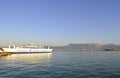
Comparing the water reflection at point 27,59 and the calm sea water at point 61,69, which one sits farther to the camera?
the water reflection at point 27,59

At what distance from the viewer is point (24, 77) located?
1533 inches

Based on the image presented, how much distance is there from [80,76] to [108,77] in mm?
5833

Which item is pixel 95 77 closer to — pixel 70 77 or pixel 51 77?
pixel 70 77

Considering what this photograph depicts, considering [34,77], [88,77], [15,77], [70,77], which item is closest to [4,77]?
[15,77]

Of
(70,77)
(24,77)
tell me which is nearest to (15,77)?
(24,77)

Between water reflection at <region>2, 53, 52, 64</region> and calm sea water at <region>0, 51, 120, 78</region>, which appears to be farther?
water reflection at <region>2, 53, 52, 64</region>

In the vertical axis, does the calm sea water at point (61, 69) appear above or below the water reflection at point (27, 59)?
above

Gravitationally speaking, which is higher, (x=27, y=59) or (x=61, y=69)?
(x=61, y=69)

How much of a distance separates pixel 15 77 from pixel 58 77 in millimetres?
9073

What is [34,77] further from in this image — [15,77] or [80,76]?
[80,76]

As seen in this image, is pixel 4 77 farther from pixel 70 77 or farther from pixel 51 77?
pixel 70 77

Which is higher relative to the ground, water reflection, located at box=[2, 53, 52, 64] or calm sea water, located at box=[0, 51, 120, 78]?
calm sea water, located at box=[0, 51, 120, 78]

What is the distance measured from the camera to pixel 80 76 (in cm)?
3962

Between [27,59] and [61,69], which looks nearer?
[61,69]
